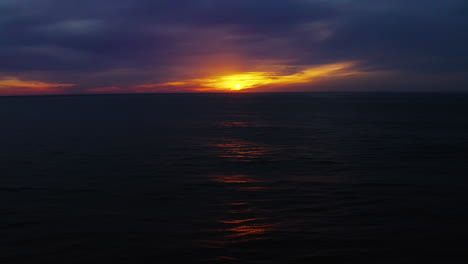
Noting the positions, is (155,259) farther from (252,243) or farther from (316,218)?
(316,218)

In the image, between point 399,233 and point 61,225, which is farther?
point 61,225

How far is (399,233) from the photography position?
12.9 meters

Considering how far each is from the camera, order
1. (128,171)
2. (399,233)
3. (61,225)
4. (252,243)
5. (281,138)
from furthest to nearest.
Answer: (281,138)
(128,171)
(61,225)
(399,233)
(252,243)

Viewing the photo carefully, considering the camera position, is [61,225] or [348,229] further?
[61,225]

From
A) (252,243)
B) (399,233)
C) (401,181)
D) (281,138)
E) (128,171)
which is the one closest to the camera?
(252,243)

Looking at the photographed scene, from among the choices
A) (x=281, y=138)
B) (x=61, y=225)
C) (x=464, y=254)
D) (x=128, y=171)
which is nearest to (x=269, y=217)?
(x=464, y=254)

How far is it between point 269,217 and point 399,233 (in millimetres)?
4835

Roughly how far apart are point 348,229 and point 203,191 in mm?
8163

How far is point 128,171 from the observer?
78.4ft

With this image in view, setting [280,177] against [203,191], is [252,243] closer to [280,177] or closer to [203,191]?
[203,191]

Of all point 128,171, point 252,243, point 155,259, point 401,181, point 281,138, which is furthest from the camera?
point 281,138

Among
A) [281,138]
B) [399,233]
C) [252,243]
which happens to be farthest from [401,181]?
[281,138]

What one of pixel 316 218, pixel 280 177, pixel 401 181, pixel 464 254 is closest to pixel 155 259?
pixel 316 218

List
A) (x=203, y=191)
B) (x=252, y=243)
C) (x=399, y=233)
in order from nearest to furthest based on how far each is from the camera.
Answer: (x=252, y=243) → (x=399, y=233) → (x=203, y=191)
